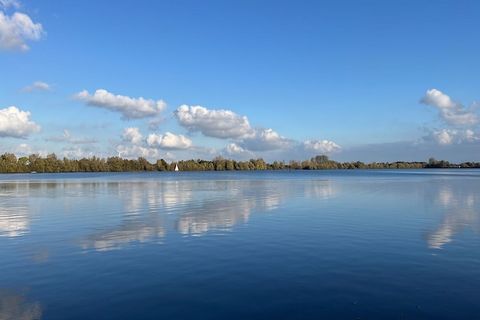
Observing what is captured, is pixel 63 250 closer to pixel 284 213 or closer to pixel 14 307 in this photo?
pixel 14 307

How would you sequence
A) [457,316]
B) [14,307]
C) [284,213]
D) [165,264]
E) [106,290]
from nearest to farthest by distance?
1. [457,316]
2. [14,307]
3. [106,290]
4. [165,264]
5. [284,213]

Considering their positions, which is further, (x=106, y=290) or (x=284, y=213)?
(x=284, y=213)

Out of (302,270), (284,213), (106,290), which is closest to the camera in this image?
(106,290)

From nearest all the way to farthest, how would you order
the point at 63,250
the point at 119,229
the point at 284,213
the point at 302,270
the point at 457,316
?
the point at 457,316 < the point at 302,270 < the point at 63,250 < the point at 119,229 < the point at 284,213

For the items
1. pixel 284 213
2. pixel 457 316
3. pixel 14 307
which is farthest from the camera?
pixel 284 213

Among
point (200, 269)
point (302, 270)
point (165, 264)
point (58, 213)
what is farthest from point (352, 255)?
point (58, 213)

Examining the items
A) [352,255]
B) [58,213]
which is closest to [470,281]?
[352,255]

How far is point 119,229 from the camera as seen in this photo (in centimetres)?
1955

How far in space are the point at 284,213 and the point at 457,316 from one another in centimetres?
1735

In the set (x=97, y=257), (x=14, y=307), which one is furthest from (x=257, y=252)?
(x=14, y=307)

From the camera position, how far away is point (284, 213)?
25.7 metres

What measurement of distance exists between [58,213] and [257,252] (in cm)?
1715

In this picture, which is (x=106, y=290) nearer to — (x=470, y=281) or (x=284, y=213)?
(x=470, y=281)

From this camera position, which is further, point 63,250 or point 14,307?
point 63,250
